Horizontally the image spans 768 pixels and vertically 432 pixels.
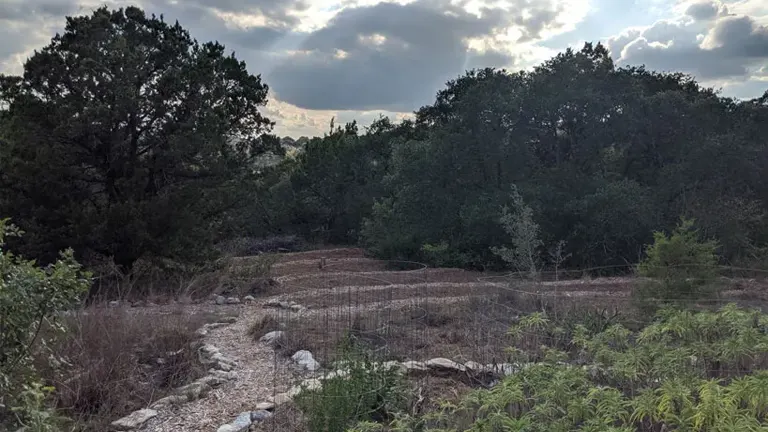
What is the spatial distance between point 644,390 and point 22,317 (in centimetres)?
344

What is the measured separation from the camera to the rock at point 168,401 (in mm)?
4176

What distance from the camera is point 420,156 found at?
42.2 ft

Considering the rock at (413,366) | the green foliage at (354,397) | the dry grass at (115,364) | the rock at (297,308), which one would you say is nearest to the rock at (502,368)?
the rock at (413,366)

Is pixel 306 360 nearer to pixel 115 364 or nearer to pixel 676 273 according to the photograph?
pixel 115 364

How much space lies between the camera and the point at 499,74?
1263 centimetres

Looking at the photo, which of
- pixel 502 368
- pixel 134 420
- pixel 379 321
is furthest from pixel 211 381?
pixel 502 368

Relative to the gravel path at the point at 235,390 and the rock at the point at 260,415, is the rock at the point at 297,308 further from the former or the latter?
the rock at the point at 260,415

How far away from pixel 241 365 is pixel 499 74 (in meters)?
9.66

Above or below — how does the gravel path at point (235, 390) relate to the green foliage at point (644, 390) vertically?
below

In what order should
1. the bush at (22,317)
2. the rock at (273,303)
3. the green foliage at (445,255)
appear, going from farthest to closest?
the green foliage at (445,255), the rock at (273,303), the bush at (22,317)

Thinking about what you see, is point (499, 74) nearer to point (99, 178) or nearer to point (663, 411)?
point (99, 178)

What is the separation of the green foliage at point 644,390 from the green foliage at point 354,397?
37cm

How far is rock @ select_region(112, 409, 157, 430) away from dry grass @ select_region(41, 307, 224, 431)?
0.38 feet

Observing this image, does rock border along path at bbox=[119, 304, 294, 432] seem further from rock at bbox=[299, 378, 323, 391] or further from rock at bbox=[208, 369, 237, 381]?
rock at bbox=[299, 378, 323, 391]
